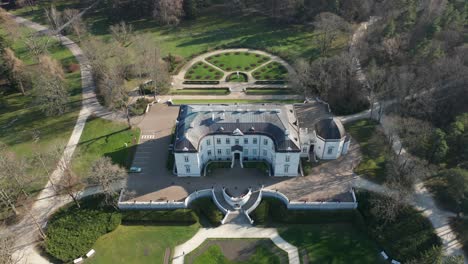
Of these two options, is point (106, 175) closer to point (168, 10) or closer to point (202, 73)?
point (202, 73)

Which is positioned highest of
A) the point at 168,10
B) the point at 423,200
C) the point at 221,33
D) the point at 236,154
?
the point at 168,10

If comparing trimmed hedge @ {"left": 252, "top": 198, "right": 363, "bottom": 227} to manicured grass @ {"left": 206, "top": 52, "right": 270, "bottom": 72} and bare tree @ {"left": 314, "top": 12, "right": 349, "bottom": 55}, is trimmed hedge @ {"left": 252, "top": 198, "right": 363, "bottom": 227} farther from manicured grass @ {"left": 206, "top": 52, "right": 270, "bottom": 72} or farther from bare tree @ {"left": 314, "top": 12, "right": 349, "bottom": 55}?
bare tree @ {"left": 314, "top": 12, "right": 349, "bottom": 55}

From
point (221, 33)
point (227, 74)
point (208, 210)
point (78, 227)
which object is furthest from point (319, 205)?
point (221, 33)

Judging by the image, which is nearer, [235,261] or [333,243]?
[235,261]

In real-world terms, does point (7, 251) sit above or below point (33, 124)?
below

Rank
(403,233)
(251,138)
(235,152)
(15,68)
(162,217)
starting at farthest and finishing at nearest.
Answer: (15,68)
(235,152)
(251,138)
(162,217)
(403,233)

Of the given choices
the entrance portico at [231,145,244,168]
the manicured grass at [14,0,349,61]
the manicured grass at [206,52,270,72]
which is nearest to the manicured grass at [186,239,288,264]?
the entrance portico at [231,145,244,168]

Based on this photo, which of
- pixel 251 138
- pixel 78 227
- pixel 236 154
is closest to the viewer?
pixel 78 227
